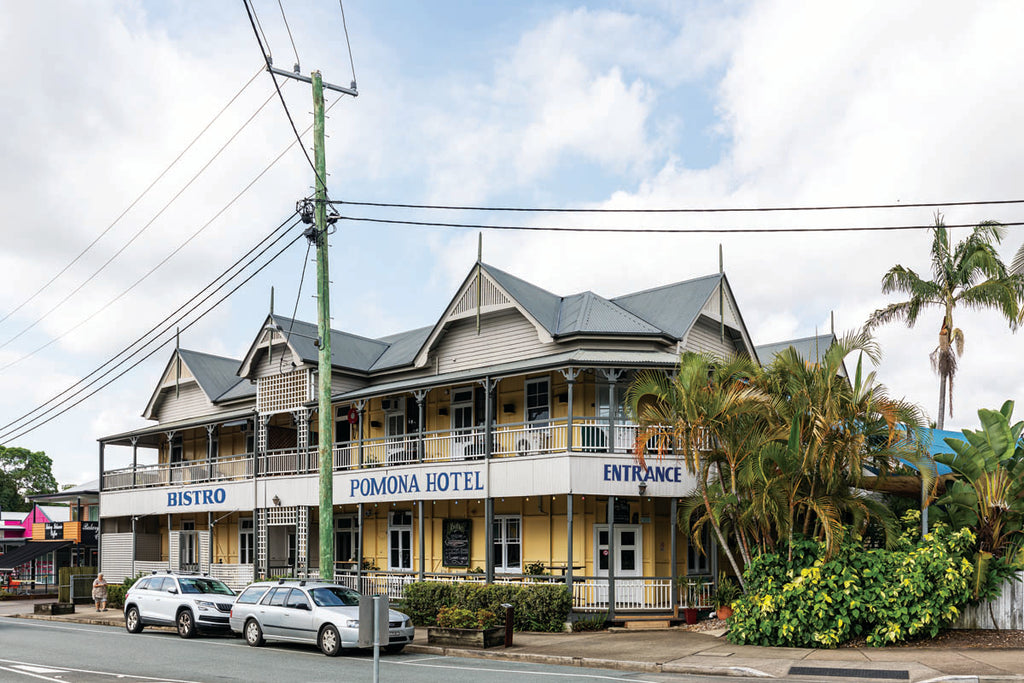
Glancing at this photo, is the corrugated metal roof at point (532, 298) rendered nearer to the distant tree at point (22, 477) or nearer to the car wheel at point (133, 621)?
the car wheel at point (133, 621)

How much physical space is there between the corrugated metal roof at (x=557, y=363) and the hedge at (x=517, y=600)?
5.49 m

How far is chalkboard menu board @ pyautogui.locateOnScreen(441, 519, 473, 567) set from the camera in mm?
29297

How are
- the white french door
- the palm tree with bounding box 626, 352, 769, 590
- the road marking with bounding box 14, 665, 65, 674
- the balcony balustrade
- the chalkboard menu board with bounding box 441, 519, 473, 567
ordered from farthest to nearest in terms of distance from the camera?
1. the chalkboard menu board with bounding box 441, 519, 473, 567
2. the white french door
3. the balcony balustrade
4. the palm tree with bounding box 626, 352, 769, 590
5. the road marking with bounding box 14, 665, 65, 674

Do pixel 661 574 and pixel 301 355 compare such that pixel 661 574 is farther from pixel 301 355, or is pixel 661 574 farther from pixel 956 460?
pixel 301 355

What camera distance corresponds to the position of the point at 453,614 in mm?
21094

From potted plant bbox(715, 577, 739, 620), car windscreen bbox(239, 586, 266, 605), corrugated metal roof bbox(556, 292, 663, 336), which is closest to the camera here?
car windscreen bbox(239, 586, 266, 605)

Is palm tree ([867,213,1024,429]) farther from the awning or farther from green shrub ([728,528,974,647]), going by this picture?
the awning

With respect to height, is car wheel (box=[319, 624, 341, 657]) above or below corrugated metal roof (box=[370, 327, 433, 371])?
below

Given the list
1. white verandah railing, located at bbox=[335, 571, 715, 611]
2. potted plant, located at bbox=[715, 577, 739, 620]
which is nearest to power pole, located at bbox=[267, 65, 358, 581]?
white verandah railing, located at bbox=[335, 571, 715, 611]

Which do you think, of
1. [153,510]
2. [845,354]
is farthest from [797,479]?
[153,510]

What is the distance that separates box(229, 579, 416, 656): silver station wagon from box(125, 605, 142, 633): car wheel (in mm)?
4530

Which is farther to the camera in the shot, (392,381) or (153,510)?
(153,510)

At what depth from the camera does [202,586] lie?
2481 cm

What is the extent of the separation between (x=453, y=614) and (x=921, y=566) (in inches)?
378
